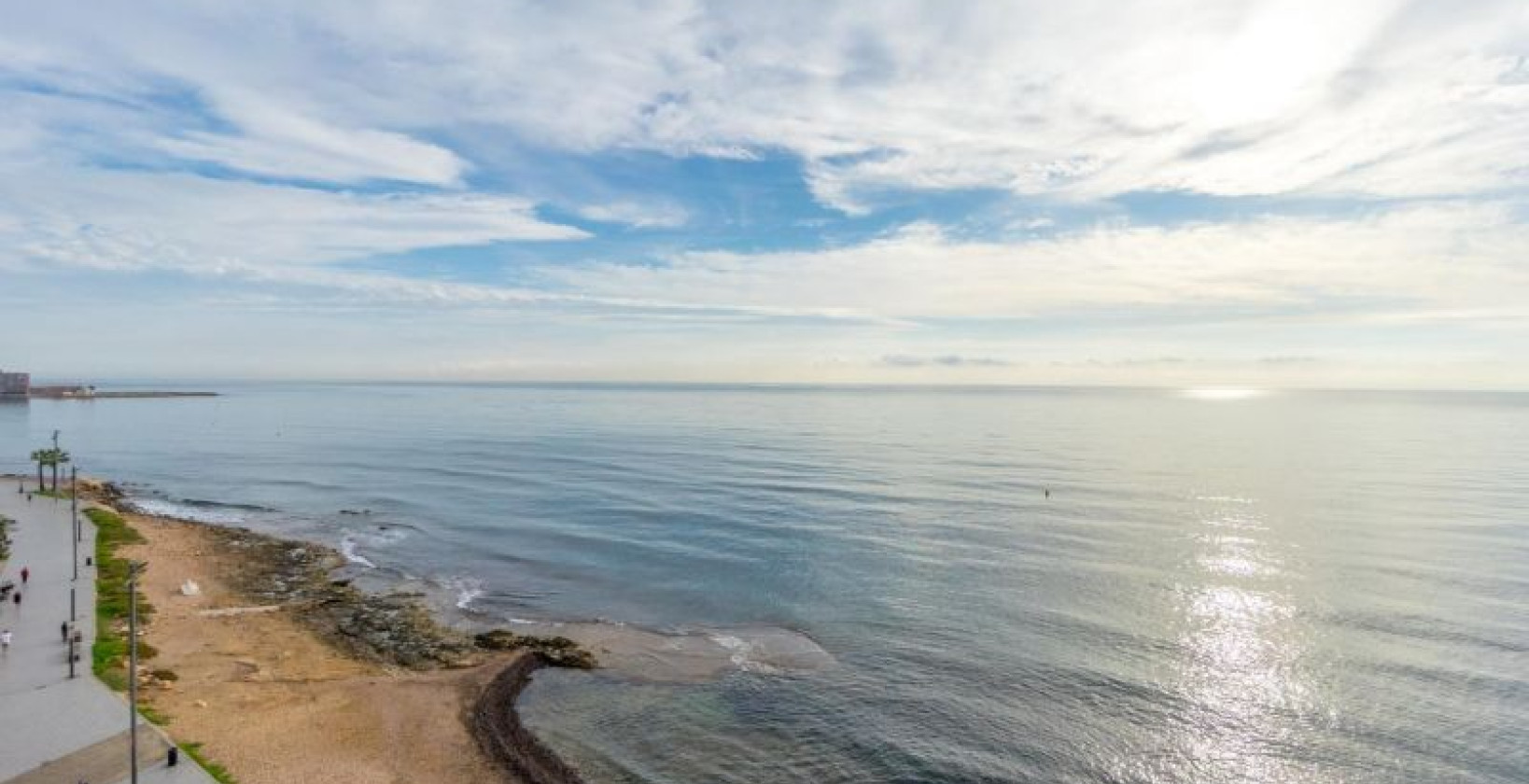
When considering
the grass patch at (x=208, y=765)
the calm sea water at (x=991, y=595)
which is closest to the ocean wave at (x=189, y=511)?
the calm sea water at (x=991, y=595)

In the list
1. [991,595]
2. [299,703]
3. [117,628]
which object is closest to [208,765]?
[299,703]

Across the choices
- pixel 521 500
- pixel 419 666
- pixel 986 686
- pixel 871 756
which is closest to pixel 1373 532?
pixel 986 686

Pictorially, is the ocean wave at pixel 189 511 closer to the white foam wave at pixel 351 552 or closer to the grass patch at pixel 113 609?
the grass patch at pixel 113 609

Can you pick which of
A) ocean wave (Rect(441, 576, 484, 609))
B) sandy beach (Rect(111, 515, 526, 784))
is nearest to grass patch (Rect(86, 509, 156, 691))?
sandy beach (Rect(111, 515, 526, 784))

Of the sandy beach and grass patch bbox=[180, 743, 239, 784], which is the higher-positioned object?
grass patch bbox=[180, 743, 239, 784]

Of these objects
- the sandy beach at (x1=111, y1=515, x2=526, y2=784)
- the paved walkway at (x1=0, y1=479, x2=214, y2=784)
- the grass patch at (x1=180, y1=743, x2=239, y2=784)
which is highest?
the paved walkway at (x1=0, y1=479, x2=214, y2=784)

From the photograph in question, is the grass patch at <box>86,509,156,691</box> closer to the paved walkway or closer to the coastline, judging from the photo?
the paved walkway
